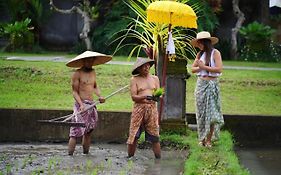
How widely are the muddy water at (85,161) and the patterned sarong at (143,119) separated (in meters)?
0.39

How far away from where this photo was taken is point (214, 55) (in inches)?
434

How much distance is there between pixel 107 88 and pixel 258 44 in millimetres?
8532

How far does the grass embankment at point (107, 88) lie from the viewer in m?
14.1

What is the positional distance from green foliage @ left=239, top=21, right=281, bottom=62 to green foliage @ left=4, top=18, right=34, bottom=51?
20.8 ft

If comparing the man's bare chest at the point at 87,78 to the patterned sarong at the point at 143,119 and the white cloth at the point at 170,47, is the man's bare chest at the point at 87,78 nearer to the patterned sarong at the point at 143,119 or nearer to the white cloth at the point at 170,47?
the patterned sarong at the point at 143,119

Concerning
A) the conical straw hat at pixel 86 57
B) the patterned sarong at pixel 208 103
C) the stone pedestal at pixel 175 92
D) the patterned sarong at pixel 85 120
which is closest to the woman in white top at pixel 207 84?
the patterned sarong at pixel 208 103

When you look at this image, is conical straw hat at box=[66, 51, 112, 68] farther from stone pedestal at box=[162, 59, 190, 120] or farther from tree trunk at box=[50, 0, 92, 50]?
tree trunk at box=[50, 0, 92, 50]

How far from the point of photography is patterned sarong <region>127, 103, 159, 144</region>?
415 inches

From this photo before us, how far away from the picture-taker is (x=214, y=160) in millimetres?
9852

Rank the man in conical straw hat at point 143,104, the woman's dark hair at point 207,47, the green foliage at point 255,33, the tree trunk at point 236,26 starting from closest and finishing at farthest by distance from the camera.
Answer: the man in conical straw hat at point 143,104 → the woman's dark hair at point 207,47 → the green foliage at point 255,33 → the tree trunk at point 236,26

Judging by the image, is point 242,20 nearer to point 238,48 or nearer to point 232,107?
point 238,48

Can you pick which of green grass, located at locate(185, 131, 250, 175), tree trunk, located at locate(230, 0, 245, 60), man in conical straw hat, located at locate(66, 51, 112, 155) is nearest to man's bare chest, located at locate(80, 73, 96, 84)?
man in conical straw hat, located at locate(66, 51, 112, 155)

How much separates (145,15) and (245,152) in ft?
9.28

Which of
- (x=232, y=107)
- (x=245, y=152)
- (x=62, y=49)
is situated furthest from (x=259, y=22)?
(x=245, y=152)
